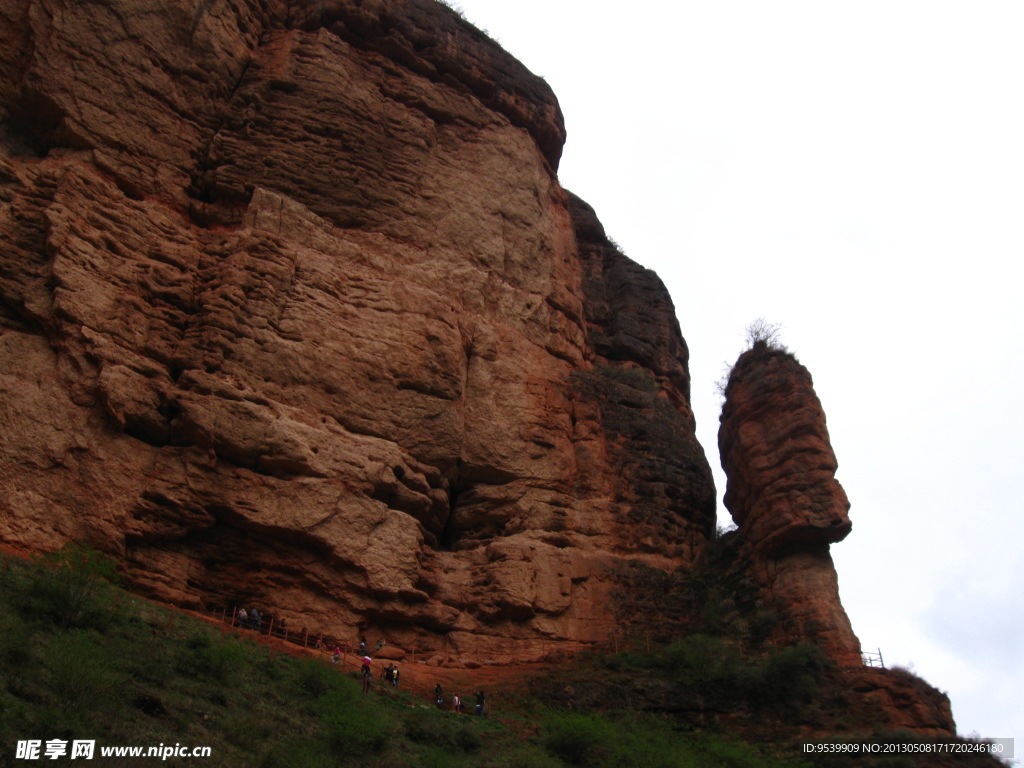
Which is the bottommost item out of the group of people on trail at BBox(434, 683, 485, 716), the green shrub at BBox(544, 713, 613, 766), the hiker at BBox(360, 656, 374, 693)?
the green shrub at BBox(544, 713, 613, 766)

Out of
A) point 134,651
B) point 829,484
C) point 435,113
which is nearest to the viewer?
point 134,651

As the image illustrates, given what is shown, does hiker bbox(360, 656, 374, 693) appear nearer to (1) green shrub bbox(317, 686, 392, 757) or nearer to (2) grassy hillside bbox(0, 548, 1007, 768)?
(2) grassy hillside bbox(0, 548, 1007, 768)

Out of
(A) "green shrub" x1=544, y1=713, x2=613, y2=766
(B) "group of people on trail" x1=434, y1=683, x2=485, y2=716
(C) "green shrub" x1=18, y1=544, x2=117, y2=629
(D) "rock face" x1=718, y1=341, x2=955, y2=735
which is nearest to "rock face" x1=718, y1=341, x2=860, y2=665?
(D) "rock face" x1=718, y1=341, x2=955, y2=735

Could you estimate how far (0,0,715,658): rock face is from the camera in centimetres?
1839

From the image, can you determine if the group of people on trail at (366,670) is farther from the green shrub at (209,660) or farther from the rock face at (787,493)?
the rock face at (787,493)

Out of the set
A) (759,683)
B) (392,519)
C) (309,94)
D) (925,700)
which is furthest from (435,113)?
(925,700)

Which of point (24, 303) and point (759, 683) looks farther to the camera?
point (759, 683)

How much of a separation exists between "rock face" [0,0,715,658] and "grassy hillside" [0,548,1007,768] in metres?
2.91

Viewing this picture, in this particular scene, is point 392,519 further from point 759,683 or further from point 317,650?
point 759,683

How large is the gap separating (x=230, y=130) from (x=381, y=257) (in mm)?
5854

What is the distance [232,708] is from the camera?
1270 centimetres

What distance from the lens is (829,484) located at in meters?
24.3

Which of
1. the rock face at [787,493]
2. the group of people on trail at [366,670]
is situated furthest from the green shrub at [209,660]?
the rock face at [787,493]

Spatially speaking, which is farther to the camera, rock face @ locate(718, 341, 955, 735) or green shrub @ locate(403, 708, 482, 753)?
rock face @ locate(718, 341, 955, 735)
